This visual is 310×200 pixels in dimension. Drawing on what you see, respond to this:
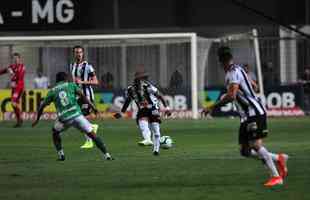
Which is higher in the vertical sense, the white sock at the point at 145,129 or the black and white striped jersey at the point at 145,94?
the black and white striped jersey at the point at 145,94

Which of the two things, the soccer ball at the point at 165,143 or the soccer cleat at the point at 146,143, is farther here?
the soccer cleat at the point at 146,143

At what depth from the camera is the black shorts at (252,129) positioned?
16484 millimetres

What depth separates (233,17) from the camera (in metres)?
53.1

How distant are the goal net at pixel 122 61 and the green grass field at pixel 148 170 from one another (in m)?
11.3

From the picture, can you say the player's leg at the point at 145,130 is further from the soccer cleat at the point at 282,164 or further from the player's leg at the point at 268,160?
the player's leg at the point at 268,160

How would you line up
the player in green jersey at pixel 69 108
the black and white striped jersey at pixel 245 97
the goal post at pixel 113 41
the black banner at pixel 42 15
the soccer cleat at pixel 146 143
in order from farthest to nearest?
the black banner at pixel 42 15, the goal post at pixel 113 41, the soccer cleat at pixel 146 143, the player in green jersey at pixel 69 108, the black and white striped jersey at pixel 245 97

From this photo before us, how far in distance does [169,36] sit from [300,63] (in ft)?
19.7

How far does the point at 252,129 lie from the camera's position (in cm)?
1647

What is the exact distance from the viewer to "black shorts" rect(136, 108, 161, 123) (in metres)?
23.6

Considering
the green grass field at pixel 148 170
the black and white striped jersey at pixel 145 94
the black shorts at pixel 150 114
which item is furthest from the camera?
the black and white striped jersey at pixel 145 94

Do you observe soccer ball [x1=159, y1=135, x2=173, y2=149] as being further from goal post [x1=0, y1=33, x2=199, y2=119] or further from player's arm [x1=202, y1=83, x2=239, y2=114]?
goal post [x1=0, y1=33, x2=199, y2=119]

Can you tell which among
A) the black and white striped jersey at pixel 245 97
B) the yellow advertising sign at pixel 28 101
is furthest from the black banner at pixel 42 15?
the black and white striped jersey at pixel 245 97

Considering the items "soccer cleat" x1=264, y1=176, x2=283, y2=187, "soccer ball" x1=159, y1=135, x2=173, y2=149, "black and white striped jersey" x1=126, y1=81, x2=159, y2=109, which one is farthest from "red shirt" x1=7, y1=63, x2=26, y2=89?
"soccer cleat" x1=264, y1=176, x2=283, y2=187

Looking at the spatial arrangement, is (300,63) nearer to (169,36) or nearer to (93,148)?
(169,36)
